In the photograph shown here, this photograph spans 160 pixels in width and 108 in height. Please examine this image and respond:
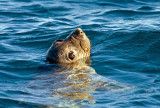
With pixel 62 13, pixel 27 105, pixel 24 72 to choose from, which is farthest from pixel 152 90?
pixel 62 13

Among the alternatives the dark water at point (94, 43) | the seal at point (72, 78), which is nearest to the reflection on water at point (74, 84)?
the seal at point (72, 78)

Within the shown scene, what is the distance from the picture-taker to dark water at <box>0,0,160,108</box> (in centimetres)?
712

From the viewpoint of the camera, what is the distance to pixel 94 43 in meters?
11.7

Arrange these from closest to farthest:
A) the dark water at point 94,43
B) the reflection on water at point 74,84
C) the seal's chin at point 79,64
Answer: the reflection on water at point 74,84 → the dark water at point 94,43 → the seal's chin at point 79,64

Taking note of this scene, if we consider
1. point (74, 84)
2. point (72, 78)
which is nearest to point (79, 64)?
point (72, 78)

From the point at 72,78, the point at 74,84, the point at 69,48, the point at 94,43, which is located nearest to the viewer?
the point at 74,84

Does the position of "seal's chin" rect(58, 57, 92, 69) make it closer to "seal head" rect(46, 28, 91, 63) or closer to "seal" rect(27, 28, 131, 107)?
"seal" rect(27, 28, 131, 107)

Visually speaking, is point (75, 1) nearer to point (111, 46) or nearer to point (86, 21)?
point (86, 21)

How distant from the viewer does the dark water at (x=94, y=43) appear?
23.4ft

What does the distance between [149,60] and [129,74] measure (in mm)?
1367

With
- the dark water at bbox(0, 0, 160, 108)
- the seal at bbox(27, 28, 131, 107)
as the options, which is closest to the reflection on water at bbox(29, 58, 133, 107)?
the seal at bbox(27, 28, 131, 107)

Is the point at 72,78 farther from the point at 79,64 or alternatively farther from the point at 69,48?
the point at 69,48

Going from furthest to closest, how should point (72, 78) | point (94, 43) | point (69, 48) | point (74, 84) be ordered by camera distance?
point (94, 43)
point (69, 48)
point (72, 78)
point (74, 84)

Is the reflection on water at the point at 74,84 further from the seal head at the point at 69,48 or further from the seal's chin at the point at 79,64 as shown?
the seal head at the point at 69,48
